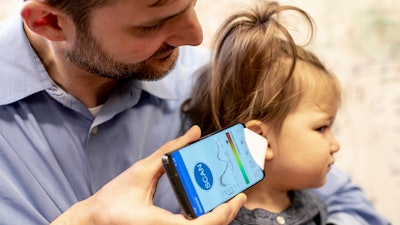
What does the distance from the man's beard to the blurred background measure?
20.1 inches

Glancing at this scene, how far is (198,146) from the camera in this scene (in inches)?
24.3

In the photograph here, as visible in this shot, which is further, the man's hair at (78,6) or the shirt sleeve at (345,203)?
the shirt sleeve at (345,203)

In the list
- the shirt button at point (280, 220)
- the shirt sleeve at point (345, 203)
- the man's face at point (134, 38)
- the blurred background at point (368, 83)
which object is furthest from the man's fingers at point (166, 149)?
the blurred background at point (368, 83)

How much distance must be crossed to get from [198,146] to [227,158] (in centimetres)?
6

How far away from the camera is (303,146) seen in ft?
2.62

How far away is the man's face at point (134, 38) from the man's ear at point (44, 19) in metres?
0.03

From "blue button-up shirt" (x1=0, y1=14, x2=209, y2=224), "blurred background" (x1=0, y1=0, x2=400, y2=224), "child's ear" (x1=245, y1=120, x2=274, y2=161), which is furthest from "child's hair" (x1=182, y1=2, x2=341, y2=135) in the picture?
"blurred background" (x1=0, y1=0, x2=400, y2=224)

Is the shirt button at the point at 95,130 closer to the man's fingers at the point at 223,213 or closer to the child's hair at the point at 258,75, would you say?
the child's hair at the point at 258,75

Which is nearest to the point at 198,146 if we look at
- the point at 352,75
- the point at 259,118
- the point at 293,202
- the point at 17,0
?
the point at 259,118

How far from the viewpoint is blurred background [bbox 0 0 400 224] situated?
1.23 meters

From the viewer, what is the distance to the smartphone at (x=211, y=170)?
0.58 meters

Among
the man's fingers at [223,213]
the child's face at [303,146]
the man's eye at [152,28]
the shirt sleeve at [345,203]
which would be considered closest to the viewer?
the man's fingers at [223,213]

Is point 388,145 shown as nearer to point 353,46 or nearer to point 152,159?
point 353,46

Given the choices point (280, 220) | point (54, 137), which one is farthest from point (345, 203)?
point (54, 137)
